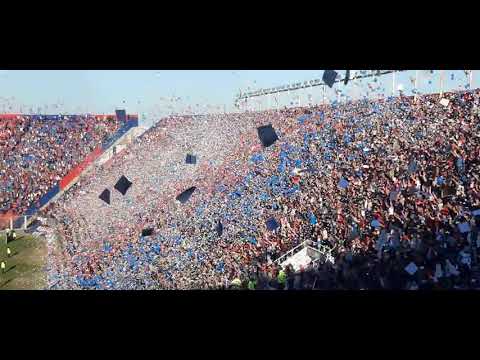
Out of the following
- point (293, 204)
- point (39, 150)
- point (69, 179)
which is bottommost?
point (293, 204)

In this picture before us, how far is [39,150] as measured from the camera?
9938 millimetres

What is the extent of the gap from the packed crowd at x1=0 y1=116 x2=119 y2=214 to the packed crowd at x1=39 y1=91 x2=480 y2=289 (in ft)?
1.88

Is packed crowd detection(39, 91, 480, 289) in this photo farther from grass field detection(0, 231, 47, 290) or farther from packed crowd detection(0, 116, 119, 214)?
packed crowd detection(0, 116, 119, 214)

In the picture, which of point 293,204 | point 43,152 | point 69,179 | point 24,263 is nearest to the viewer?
point 293,204

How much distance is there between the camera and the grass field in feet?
19.5

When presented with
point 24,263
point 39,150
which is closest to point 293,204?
point 24,263

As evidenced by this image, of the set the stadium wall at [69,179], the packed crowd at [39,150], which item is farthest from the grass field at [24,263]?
the packed crowd at [39,150]

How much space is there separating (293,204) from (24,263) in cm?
346

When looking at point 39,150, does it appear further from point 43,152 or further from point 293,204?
point 293,204
